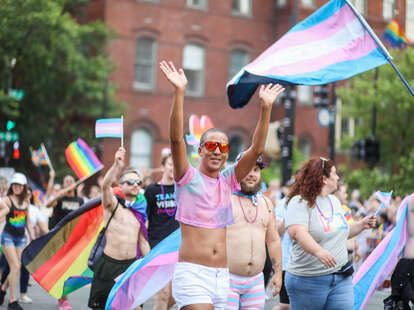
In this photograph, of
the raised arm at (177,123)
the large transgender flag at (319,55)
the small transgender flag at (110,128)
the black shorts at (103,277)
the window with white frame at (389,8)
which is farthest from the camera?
the window with white frame at (389,8)

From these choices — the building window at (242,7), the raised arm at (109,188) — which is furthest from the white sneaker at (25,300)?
the building window at (242,7)

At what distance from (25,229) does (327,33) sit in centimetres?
592

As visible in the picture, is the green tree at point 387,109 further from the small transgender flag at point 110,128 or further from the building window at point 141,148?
the small transgender flag at point 110,128

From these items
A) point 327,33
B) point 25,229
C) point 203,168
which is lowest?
point 25,229

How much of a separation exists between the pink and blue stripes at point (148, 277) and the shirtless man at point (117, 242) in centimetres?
108

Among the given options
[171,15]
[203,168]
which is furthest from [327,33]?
[171,15]

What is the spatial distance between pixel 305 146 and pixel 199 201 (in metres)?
34.0

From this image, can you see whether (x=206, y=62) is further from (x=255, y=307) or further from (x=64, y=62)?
(x=255, y=307)

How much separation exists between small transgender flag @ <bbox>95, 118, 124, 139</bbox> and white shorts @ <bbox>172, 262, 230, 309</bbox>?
7.78ft

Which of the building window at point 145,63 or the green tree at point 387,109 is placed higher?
the building window at point 145,63

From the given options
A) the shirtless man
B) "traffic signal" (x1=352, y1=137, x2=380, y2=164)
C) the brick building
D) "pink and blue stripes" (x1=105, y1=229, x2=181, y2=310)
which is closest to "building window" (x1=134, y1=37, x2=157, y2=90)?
the brick building

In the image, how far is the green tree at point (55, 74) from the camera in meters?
27.8

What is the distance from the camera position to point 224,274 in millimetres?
5633

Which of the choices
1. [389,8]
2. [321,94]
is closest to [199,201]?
[321,94]
